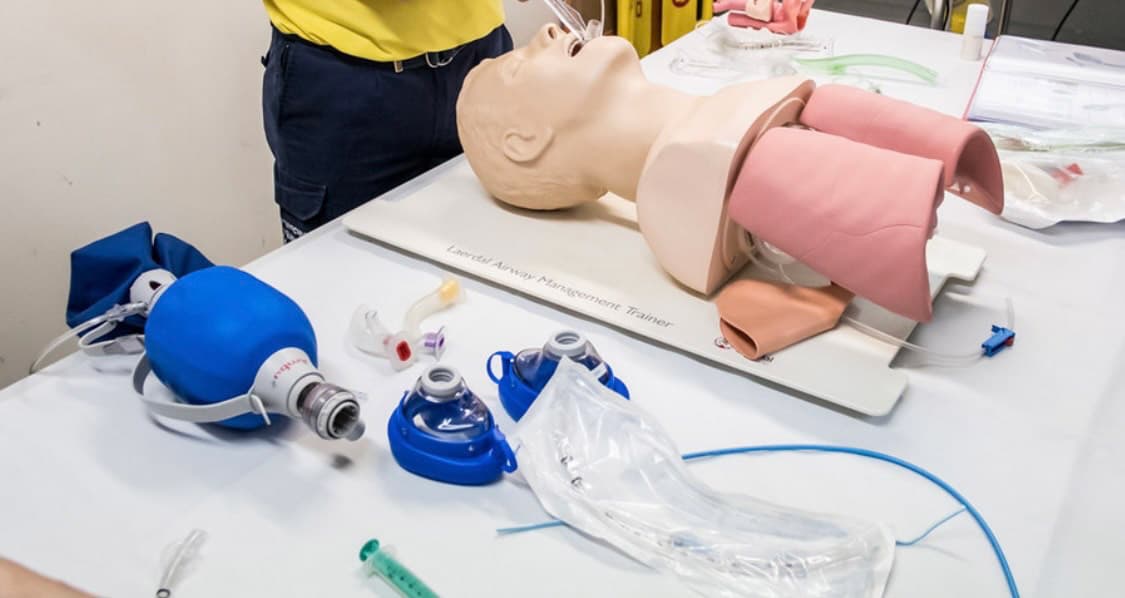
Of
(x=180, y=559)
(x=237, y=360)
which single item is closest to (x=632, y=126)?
(x=237, y=360)

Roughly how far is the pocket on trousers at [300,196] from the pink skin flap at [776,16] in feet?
2.74

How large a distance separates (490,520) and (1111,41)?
9.59 feet

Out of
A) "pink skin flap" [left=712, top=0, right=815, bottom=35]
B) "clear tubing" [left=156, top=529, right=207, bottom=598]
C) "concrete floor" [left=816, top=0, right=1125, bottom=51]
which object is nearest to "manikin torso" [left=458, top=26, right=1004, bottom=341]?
"clear tubing" [left=156, top=529, right=207, bottom=598]

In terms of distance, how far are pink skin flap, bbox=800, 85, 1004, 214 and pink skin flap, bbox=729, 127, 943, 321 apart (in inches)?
1.5

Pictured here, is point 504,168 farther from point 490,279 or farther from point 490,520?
point 490,520

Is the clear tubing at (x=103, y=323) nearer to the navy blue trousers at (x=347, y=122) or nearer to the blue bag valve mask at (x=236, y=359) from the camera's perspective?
the blue bag valve mask at (x=236, y=359)

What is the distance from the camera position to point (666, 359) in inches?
34.1

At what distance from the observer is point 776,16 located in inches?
64.3

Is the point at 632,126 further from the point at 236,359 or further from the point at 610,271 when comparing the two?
the point at 236,359

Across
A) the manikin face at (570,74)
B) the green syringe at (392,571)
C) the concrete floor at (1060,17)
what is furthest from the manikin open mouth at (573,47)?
the concrete floor at (1060,17)

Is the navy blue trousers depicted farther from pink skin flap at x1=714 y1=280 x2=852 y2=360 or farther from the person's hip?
pink skin flap at x1=714 y1=280 x2=852 y2=360

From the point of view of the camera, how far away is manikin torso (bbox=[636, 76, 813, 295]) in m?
0.88

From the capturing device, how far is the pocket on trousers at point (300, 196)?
48.9 inches

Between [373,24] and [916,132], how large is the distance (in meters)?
0.66
